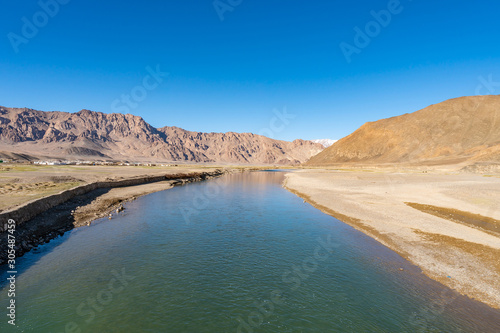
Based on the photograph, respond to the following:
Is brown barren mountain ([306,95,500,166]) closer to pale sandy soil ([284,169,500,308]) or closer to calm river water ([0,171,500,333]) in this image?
pale sandy soil ([284,169,500,308])

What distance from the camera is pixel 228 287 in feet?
35.1

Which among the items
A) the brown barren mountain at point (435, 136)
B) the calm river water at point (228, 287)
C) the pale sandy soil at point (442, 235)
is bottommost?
the calm river water at point (228, 287)

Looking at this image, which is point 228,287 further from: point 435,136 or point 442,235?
point 435,136

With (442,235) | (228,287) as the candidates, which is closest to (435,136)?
(442,235)

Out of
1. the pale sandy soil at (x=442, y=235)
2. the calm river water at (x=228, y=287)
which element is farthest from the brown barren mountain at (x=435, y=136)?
the calm river water at (x=228, y=287)

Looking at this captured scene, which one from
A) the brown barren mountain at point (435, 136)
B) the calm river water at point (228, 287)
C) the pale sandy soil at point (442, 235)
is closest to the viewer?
the calm river water at point (228, 287)

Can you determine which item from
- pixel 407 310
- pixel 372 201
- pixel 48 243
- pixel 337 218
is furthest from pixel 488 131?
pixel 48 243

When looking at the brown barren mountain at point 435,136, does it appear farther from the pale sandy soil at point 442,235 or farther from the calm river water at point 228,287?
the calm river water at point 228,287

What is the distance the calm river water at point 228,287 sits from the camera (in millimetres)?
8422

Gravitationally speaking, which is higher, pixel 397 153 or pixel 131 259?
pixel 397 153

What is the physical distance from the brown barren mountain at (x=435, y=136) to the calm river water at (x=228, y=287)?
114155mm

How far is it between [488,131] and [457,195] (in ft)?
447

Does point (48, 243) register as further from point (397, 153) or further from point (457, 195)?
point (397, 153)

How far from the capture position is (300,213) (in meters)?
25.5
